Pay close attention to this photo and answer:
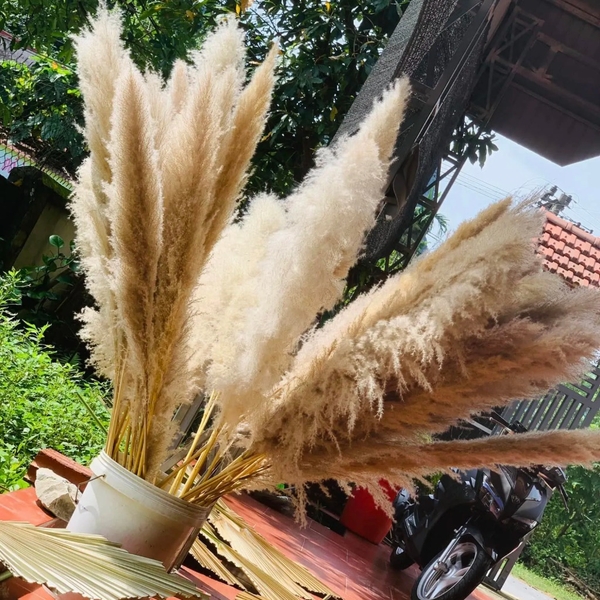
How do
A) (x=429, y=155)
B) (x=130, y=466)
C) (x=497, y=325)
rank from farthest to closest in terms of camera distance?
(x=429, y=155)
(x=130, y=466)
(x=497, y=325)

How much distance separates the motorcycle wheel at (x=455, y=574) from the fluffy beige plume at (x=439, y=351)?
3103 millimetres

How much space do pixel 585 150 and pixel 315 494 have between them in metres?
3.83

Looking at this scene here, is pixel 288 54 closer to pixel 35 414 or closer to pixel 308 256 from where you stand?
pixel 35 414

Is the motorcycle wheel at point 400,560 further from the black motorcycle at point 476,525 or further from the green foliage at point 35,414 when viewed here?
the green foliage at point 35,414

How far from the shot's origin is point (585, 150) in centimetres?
618

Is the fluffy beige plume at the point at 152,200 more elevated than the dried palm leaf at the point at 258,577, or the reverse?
the fluffy beige plume at the point at 152,200

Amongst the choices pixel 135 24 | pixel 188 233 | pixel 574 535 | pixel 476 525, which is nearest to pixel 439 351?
pixel 188 233

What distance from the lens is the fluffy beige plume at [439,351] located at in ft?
1.97

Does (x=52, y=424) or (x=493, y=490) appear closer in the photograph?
(x=52, y=424)

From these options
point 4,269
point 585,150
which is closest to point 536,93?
point 585,150

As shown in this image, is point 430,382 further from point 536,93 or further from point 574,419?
point 574,419

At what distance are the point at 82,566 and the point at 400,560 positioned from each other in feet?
14.5

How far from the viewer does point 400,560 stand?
463 cm

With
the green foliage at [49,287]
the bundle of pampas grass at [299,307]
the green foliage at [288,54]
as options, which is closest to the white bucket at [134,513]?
the bundle of pampas grass at [299,307]
